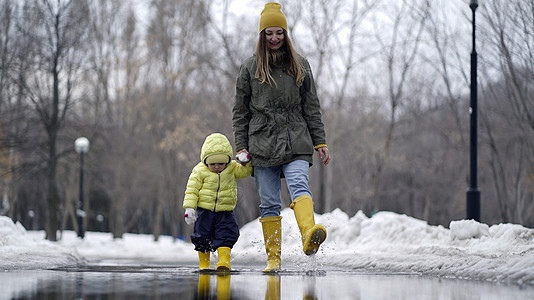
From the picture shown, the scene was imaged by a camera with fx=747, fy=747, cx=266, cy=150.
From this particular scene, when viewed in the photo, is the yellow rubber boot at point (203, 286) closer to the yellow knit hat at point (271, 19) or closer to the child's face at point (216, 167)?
the child's face at point (216, 167)

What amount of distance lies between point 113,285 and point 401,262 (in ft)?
12.4

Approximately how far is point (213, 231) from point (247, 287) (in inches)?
94.6

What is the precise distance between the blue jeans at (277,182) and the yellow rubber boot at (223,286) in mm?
816

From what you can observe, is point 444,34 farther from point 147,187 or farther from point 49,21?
point 147,187

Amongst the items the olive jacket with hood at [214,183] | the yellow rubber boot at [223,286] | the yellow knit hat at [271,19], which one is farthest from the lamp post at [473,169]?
the yellow rubber boot at [223,286]

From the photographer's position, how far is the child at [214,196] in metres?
6.96

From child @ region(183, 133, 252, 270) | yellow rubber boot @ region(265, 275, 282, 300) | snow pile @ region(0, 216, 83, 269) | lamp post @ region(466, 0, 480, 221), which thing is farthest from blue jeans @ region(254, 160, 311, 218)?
lamp post @ region(466, 0, 480, 221)

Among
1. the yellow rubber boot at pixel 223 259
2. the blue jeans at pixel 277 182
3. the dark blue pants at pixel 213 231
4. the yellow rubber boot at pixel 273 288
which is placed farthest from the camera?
the dark blue pants at pixel 213 231

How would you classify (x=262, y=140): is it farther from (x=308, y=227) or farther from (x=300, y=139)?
(x=308, y=227)

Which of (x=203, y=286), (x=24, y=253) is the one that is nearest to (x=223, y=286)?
(x=203, y=286)

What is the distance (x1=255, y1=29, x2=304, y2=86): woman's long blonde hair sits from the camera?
21.0 feet

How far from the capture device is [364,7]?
2600 centimetres

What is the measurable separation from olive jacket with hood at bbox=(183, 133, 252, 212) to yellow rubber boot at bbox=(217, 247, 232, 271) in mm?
380

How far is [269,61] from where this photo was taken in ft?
21.3
